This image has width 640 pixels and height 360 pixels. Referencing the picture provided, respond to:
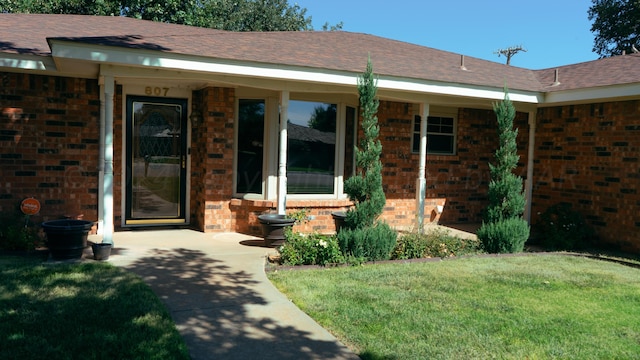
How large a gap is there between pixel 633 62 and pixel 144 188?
9720 mm

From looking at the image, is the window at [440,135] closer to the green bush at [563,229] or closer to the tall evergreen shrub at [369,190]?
the green bush at [563,229]

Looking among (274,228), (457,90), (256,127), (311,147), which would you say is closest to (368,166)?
(274,228)

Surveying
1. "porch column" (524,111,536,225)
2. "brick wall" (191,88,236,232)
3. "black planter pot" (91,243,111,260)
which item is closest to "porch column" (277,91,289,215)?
"brick wall" (191,88,236,232)

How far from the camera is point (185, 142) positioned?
9.02 meters

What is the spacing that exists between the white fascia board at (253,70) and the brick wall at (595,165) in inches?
38.4

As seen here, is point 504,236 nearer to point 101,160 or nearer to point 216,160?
point 216,160

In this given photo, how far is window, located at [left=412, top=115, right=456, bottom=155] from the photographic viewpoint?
1069cm

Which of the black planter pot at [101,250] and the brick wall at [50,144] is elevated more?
the brick wall at [50,144]

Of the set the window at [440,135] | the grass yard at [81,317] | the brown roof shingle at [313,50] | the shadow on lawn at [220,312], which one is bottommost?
the shadow on lawn at [220,312]

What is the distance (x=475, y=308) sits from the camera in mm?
4988

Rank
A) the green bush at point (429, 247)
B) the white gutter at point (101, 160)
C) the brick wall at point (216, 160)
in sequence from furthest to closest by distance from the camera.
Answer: the brick wall at point (216, 160), the white gutter at point (101, 160), the green bush at point (429, 247)

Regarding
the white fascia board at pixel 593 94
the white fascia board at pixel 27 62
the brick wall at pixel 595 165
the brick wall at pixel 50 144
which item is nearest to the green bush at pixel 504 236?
the brick wall at pixel 595 165

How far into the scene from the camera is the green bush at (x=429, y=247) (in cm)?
739

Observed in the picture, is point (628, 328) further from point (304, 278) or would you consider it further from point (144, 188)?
point (144, 188)
